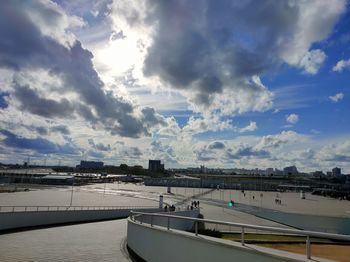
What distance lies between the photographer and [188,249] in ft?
29.4

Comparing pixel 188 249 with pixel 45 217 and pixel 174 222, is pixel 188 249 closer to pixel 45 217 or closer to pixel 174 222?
pixel 174 222

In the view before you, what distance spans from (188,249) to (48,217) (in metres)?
19.7

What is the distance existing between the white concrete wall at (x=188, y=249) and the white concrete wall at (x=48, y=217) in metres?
11.2

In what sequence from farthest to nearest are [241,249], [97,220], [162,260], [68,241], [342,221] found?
[342,221]
[97,220]
[68,241]
[162,260]
[241,249]

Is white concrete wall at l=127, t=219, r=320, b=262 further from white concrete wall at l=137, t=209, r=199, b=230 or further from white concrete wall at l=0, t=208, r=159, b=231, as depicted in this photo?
white concrete wall at l=0, t=208, r=159, b=231

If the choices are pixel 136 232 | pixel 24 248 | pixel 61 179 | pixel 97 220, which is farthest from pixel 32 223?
pixel 61 179

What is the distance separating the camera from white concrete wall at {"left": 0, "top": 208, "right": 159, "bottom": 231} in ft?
71.9

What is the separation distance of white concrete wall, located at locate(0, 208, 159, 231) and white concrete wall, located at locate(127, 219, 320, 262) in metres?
11.2

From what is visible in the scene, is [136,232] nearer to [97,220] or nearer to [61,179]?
[97,220]

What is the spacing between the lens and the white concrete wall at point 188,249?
6488mm

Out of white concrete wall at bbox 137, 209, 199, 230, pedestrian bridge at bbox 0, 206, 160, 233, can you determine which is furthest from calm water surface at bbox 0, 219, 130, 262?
pedestrian bridge at bbox 0, 206, 160, 233

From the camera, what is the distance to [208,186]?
17362cm

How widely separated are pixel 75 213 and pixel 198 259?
2277 centimetres

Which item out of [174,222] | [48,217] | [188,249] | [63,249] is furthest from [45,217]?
[188,249]
